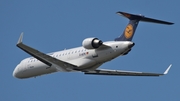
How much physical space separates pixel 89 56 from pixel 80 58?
117cm

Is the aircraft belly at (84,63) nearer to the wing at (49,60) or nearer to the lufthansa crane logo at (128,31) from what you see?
the wing at (49,60)

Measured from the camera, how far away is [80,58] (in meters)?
47.0

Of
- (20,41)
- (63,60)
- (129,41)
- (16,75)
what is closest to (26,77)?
(16,75)

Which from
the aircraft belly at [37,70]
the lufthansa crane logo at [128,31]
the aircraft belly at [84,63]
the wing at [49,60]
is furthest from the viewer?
the aircraft belly at [37,70]

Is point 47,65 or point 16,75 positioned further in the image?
point 16,75

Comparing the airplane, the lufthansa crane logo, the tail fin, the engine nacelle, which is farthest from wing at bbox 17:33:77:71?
the lufthansa crane logo

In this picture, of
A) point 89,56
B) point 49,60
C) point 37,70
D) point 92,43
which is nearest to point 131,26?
point 92,43

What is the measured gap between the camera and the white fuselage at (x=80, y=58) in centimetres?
4459

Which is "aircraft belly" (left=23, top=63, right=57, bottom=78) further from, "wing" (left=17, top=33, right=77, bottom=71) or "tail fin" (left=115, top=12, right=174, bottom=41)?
"tail fin" (left=115, top=12, right=174, bottom=41)

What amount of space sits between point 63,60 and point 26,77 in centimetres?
580

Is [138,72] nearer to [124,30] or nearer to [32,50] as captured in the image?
[124,30]

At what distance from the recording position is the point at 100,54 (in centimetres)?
4525

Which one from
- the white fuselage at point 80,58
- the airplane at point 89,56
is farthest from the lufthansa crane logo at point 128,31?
the white fuselage at point 80,58

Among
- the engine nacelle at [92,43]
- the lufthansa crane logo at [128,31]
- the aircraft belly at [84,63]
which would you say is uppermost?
the lufthansa crane logo at [128,31]
